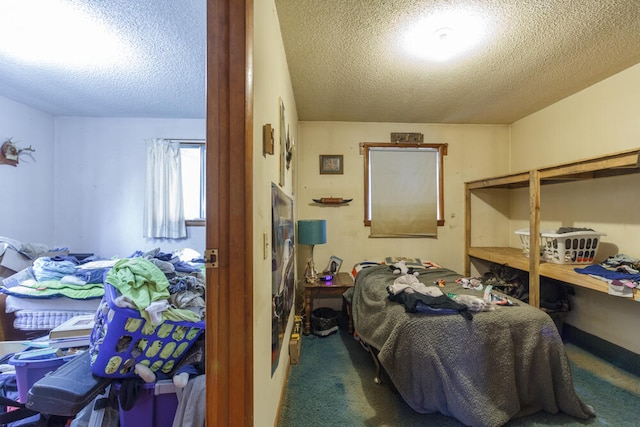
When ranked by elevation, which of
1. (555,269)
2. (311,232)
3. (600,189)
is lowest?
(555,269)

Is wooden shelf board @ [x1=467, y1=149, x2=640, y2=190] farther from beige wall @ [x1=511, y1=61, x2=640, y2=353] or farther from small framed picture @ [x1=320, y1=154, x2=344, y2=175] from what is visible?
small framed picture @ [x1=320, y1=154, x2=344, y2=175]

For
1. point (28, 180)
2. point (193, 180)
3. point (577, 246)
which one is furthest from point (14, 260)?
point (577, 246)

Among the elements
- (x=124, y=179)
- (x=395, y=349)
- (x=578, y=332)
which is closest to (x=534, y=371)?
(x=395, y=349)

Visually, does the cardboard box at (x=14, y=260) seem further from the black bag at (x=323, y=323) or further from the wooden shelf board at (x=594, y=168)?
the wooden shelf board at (x=594, y=168)

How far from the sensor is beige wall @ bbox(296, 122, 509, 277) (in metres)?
3.19

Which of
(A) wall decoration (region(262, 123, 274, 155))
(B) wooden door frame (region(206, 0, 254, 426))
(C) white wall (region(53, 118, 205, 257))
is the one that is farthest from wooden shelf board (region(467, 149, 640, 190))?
(C) white wall (region(53, 118, 205, 257))

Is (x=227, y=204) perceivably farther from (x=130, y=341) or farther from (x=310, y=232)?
(x=310, y=232)

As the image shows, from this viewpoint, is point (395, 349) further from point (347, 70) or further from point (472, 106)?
point (472, 106)

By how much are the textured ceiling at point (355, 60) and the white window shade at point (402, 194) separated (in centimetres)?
52

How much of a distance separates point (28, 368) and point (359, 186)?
118 inches

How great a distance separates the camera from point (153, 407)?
50.1 inches

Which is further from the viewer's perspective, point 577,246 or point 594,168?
point 577,246

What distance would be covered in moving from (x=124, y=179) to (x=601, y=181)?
5.03 meters

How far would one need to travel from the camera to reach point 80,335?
5.13ft
